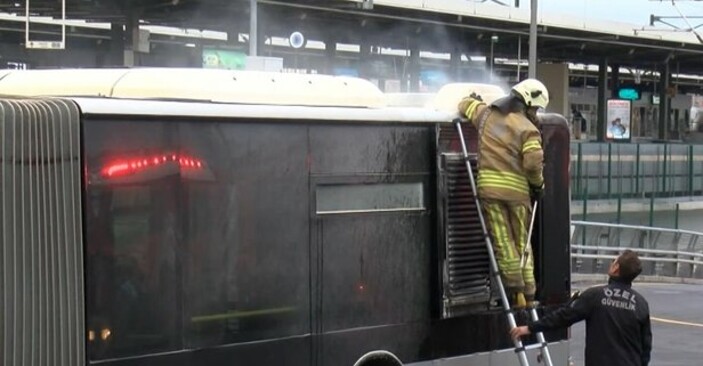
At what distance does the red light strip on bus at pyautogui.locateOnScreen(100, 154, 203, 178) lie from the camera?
15.7 ft

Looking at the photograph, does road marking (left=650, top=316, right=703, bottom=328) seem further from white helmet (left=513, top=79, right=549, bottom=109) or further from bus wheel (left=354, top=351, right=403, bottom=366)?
bus wheel (left=354, top=351, right=403, bottom=366)

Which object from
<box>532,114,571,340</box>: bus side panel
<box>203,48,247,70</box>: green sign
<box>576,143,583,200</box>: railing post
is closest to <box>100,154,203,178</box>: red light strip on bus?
<box>532,114,571,340</box>: bus side panel

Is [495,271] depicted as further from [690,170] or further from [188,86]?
[690,170]

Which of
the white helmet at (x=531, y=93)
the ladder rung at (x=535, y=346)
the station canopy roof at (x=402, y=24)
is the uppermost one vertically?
the station canopy roof at (x=402, y=24)

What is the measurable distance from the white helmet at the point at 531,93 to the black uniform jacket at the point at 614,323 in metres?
1.23

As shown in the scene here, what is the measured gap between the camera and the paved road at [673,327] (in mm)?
11812

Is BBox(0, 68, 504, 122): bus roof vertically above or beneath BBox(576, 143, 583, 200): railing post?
above

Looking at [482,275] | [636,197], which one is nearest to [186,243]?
[482,275]

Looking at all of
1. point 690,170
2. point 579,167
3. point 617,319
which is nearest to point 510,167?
point 617,319

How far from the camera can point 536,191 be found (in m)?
6.65

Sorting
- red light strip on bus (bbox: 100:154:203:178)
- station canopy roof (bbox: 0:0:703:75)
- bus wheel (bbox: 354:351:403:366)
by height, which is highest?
station canopy roof (bbox: 0:0:703:75)

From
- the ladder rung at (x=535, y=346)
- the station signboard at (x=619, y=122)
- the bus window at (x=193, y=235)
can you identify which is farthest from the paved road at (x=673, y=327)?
the station signboard at (x=619, y=122)

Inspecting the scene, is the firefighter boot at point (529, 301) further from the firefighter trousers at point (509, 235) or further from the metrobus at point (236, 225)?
the metrobus at point (236, 225)

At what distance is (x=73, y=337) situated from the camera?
180 inches
